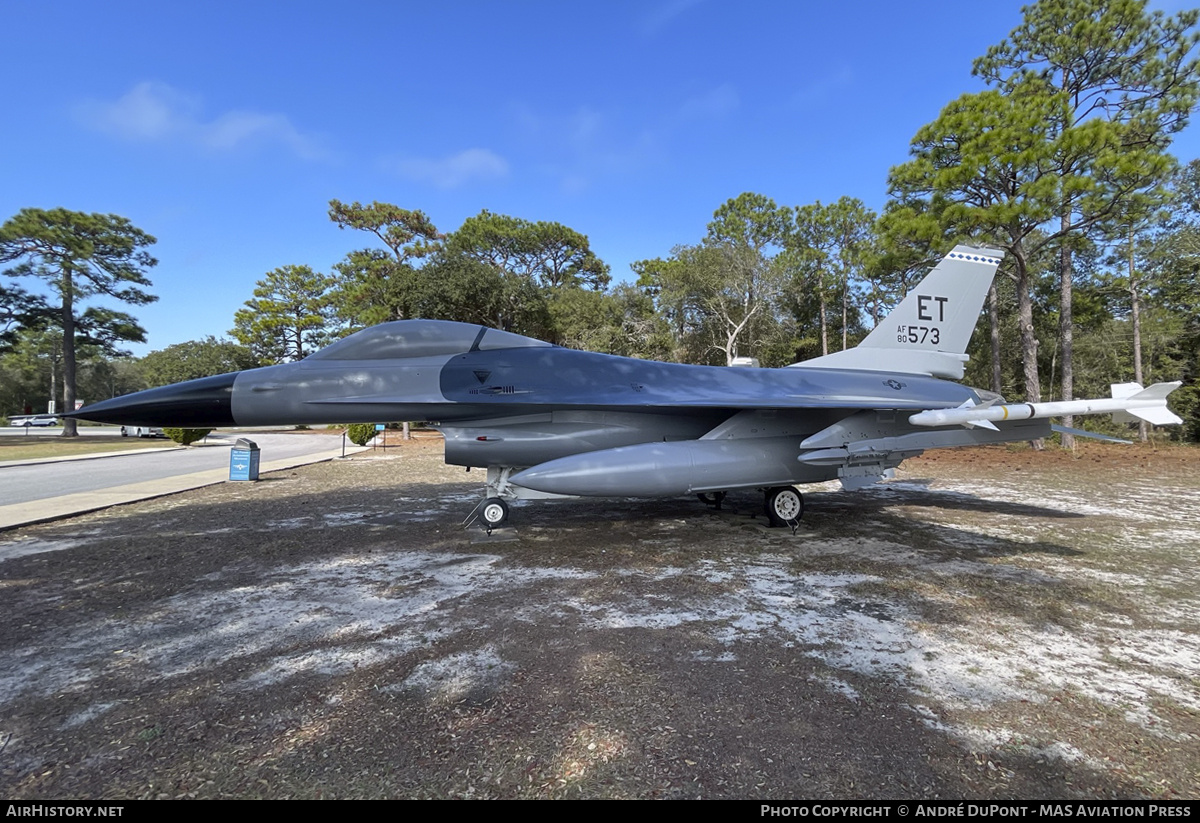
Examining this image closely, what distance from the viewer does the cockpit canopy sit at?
6.23 meters

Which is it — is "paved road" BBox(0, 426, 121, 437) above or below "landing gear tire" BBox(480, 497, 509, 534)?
above

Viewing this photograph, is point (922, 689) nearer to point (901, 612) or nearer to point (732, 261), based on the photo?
point (901, 612)

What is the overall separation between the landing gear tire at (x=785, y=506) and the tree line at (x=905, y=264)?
14589 mm

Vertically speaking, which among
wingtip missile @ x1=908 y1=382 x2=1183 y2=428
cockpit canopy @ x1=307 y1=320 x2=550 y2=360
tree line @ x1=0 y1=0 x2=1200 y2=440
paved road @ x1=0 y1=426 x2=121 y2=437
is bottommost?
paved road @ x1=0 y1=426 x2=121 y2=437

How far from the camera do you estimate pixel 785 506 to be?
6941 millimetres

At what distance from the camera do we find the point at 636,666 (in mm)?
3143

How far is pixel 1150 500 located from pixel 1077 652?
27.9ft

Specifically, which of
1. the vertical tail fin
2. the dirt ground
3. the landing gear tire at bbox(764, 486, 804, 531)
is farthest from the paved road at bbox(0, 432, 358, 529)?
the vertical tail fin

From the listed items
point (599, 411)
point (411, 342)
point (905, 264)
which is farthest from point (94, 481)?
point (905, 264)

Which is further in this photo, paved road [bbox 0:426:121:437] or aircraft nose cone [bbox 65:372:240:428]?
paved road [bbox 0:426:121:437]

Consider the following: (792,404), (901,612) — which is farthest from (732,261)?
(901,612)

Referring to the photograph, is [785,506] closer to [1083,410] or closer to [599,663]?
[1083,410]

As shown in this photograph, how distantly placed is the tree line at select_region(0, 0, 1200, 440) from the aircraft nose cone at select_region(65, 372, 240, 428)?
19451mm

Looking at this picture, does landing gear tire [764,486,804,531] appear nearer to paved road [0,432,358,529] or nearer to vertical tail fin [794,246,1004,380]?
vertical tail fin [794,246,1004,380]
